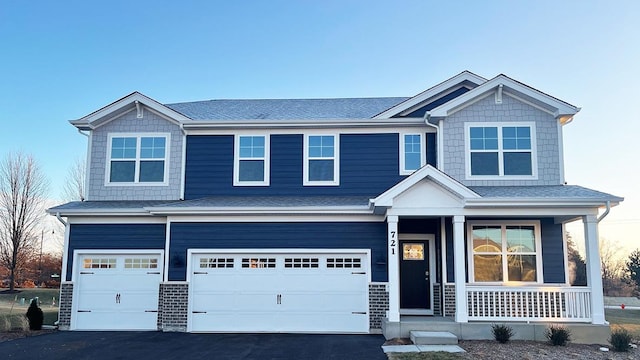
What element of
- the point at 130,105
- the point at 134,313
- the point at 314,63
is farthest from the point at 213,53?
the point at 134,313

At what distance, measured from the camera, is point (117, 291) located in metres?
12.7

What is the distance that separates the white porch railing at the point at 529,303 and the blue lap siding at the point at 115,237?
7.79 metres

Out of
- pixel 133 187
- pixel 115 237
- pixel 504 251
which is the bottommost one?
pixel 504 251

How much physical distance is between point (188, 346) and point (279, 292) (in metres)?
2.77

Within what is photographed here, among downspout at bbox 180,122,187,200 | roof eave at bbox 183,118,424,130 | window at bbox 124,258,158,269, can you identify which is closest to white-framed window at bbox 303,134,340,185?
roof eave at bbox 183,118,424,130

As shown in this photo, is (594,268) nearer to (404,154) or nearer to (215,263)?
(404,154)

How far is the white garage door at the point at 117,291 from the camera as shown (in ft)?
41.3

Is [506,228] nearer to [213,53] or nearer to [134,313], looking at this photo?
[134,313]

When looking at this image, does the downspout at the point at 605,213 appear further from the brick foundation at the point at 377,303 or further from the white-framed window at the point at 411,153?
the brick foundation at the point at 377,303

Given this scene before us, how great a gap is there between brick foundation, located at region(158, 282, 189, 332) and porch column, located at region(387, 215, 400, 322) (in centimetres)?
494

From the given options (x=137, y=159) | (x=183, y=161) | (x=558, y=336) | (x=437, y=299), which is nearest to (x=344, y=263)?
(x=437, y=299)

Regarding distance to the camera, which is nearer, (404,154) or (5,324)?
(5,324)

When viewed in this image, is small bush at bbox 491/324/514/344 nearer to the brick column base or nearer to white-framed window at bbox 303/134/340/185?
white-framed window at bbox 303/134/340/185

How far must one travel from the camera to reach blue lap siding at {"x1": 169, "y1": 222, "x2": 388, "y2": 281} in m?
12.3
